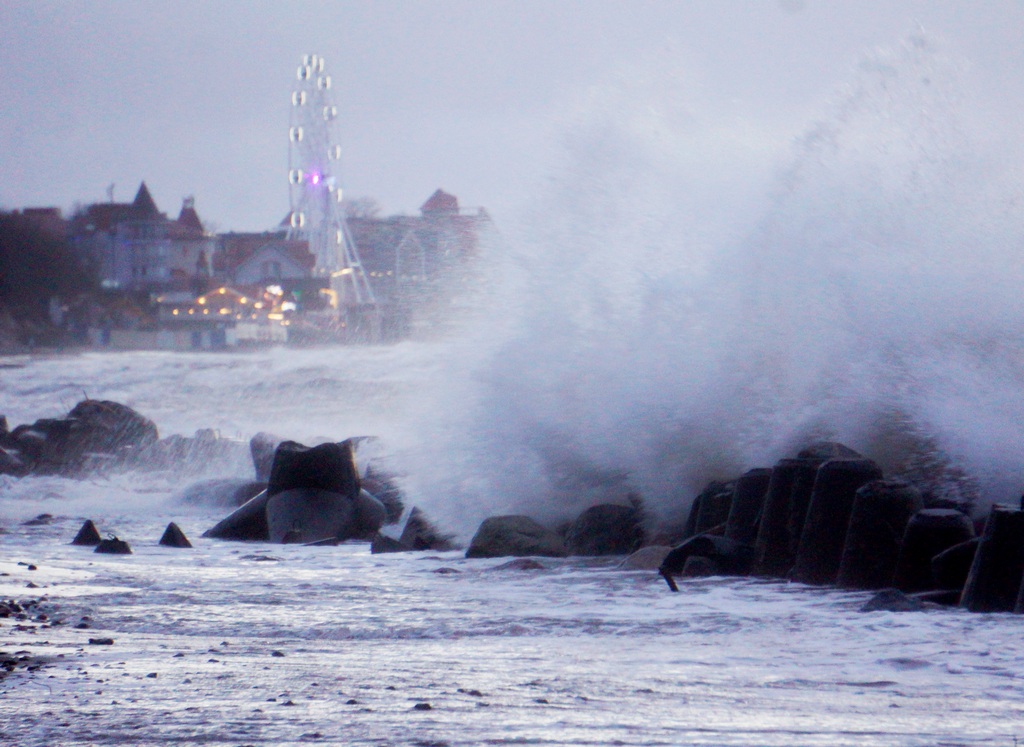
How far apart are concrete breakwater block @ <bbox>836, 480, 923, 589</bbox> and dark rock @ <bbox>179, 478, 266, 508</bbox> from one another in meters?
7.92

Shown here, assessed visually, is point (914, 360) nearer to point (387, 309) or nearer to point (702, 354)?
point (702, 354)

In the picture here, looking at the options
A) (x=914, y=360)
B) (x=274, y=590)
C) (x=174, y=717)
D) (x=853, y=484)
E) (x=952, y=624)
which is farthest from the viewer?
(x=914, y=360)

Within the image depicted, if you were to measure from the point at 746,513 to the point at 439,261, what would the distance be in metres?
13.6

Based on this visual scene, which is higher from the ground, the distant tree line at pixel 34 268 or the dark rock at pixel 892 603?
A: the distant tree line at pixel 34 268

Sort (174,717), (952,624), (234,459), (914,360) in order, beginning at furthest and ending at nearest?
(234,459) → (914,360) → (952,624) → (174,717)

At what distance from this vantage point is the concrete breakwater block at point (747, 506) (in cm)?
751

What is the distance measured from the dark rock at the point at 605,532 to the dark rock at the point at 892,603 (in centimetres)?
287

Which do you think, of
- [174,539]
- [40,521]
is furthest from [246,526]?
[40,521]

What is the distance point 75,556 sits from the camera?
9.01 metres

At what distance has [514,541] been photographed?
8680 millimetres

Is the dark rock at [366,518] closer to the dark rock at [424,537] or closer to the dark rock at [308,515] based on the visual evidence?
the dark rock at [308,515]

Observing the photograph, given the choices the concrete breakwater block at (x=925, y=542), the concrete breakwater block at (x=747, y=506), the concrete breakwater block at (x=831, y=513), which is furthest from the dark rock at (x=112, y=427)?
the concrete breakwater block at (x=925, y=542)

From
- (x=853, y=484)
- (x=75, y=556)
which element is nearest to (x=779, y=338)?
(x=853, y=484)

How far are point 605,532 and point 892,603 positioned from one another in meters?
3.12
